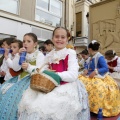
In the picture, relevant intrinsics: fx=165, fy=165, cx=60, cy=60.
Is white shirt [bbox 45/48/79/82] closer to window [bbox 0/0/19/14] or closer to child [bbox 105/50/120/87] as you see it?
child [bbox 105/50/120/87]

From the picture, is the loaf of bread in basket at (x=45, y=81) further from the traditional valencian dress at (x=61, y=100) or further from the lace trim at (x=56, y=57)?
the lace trim at (x=56, y=57)

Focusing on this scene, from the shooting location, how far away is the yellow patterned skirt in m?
2.53

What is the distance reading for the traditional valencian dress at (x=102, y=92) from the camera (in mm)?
2535

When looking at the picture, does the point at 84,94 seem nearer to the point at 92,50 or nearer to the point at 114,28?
the point at 92,50

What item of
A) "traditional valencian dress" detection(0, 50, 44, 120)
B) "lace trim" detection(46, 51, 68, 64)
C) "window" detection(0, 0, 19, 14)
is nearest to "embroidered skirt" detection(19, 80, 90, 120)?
"traditional valencian dress" detection(0, 50, 44, 120)

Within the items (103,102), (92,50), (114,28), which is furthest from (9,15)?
(103,102)

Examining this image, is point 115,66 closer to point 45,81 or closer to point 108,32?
point 45,81

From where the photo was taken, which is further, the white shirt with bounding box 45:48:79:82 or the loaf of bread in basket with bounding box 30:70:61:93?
the white shirt with bounding box 45:48:79:82

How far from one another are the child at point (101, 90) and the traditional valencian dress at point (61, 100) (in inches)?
39.2

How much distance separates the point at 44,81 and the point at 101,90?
4.98 ft

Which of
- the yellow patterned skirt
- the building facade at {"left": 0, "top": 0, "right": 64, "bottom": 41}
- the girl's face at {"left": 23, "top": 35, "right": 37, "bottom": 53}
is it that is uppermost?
the building facade at {"left": 0, "top": 0, "right": 64, "bottom": 41}

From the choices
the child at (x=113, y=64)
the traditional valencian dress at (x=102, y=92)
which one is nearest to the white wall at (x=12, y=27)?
the child at (x=113, y=64)

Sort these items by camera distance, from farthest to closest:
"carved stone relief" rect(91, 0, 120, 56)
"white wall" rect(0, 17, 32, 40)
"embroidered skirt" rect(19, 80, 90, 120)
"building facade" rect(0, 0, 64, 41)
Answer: "building facade" rect(0, 0, 64, 41) < "white wall" rect(0, 17, 32, 40) < "carved stone relief" rect(91, 0, 120, 56) < "embroidered skirt" rect(19, 80, 90, 120)

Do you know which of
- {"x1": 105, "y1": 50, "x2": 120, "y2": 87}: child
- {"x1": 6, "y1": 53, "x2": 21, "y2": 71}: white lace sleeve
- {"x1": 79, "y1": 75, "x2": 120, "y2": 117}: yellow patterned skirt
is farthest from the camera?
{"x1": 105, "y1": 50, "x2": 120, "y2": 87}: child
